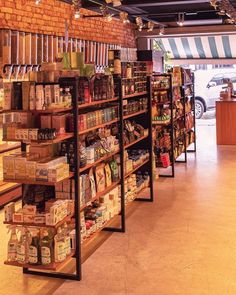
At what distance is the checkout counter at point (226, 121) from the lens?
11.9 metres

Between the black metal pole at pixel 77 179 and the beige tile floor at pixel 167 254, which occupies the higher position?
the black metal pole at pixel 77 179

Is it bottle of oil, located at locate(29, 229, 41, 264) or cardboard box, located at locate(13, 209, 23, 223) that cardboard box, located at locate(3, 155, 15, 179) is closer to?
cardboard box, located at locate(13, 209, 23, 223)

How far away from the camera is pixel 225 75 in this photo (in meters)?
17.7

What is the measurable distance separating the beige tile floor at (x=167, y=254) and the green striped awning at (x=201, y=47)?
8261 millimetres

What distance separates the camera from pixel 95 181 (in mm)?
4996

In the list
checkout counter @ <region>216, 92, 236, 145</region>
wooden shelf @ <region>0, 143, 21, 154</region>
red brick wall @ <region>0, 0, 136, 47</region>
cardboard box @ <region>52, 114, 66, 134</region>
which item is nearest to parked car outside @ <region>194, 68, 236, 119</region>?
checkout counter @ <region>216, 92, 236, 145</region>

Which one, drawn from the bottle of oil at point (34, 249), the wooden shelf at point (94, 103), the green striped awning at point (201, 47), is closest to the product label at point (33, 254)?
the bottle of oil at point (34, 249)

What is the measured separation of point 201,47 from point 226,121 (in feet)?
13.6

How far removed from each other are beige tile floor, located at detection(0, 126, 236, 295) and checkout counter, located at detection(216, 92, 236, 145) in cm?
439

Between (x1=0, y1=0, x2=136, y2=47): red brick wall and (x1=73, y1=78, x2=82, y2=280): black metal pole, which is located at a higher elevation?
(x1=0, y1=0, x2=136, y2=47): red brick wall

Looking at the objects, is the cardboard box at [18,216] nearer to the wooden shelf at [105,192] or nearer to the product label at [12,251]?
the product label at [12,251]

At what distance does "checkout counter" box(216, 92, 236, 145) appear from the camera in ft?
38.9

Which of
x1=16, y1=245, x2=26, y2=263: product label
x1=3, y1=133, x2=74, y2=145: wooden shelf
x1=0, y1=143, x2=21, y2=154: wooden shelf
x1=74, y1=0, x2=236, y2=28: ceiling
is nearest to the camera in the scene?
x1=3, y1=133, x2=74, y2=145: wooden shelf

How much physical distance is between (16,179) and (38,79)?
0.92 metres
